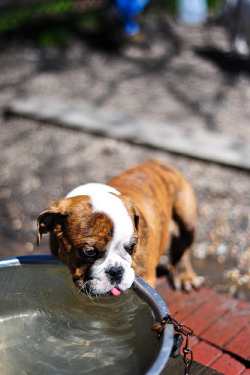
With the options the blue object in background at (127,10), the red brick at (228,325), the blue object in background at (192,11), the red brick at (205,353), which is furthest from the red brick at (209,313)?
the blue object in background at (192,11)

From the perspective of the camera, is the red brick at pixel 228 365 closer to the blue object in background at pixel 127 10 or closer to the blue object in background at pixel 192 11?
the blue object in background at pixel 127 10

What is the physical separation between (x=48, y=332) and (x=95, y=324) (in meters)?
0.29

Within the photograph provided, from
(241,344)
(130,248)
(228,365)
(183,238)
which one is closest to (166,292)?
(183,238)

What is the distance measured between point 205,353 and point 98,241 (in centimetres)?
106

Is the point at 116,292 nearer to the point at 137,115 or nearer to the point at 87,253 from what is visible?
the point at 87,253

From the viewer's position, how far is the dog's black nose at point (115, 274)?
108 inches

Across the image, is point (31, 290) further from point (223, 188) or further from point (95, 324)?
point (223, 188)

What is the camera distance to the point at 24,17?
10.4 meters

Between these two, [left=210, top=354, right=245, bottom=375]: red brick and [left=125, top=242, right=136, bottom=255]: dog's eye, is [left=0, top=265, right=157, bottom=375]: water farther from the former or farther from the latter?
[left=210, top=354, right=245, bottom=375]: red brick

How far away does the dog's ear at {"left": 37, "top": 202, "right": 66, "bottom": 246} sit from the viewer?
295cm

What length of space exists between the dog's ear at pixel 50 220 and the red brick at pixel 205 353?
1.18m

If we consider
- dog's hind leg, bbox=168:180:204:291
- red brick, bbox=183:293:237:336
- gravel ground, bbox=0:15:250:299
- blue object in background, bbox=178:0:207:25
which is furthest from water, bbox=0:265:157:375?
blue object in background, bbox=178:0:207:25

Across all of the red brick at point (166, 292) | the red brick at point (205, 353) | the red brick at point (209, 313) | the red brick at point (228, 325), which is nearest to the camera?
the red brick at point (205, 353)

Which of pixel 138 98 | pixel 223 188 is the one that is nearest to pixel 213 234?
pixel 223 188
